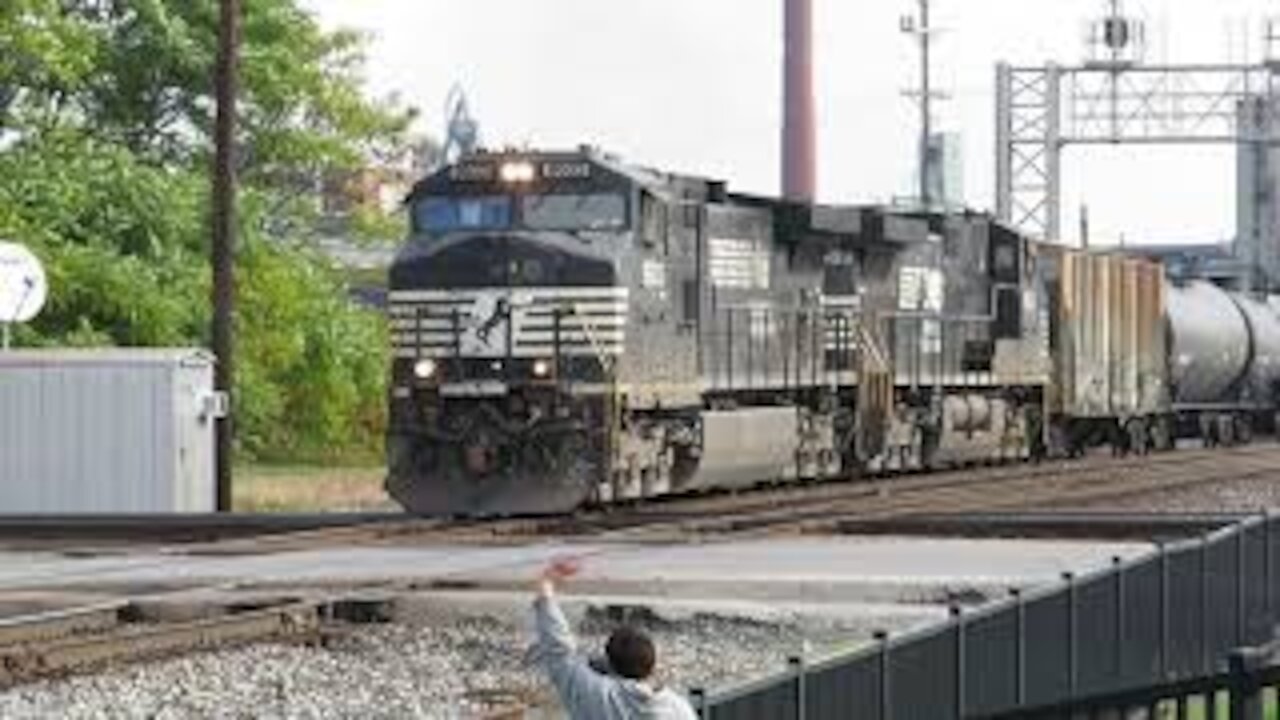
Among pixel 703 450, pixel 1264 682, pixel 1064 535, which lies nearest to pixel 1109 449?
pixel 703 450

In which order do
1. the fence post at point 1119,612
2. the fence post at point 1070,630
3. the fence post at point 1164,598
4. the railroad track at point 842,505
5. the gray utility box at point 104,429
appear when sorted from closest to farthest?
the fence post at point 1070,630 < the fence post at point 1119,612 < the fence post at point 1164,598 < the railroad track at point 842,505 < the gray utility box at point 104,429

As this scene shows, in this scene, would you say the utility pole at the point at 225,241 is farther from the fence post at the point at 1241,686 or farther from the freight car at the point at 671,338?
the fence post at the point at 1241,686

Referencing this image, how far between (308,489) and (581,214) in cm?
1693

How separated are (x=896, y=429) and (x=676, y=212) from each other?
6987 millimetres

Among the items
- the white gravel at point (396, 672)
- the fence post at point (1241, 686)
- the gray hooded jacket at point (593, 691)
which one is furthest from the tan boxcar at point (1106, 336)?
the fence post at point (1241, 686)

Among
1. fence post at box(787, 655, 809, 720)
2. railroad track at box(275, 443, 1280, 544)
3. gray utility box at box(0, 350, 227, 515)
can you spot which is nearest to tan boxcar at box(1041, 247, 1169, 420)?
railroad track at box(275, 443, 1280, 544)

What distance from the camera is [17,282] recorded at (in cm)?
3155

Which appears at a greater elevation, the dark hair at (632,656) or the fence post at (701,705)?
the dark hair at (632,656)

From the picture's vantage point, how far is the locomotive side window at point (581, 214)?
26594mm

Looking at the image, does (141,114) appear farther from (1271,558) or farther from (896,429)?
(1271,558)

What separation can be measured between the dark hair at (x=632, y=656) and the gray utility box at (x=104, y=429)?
22692 millimetres

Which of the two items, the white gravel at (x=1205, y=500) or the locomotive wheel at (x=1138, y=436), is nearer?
the white gravel at (x=1205, y=500)

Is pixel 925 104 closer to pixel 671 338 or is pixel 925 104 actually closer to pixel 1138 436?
pixel 1138 436

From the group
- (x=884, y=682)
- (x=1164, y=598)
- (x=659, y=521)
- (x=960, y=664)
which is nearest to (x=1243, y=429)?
(x=659, y=521)
